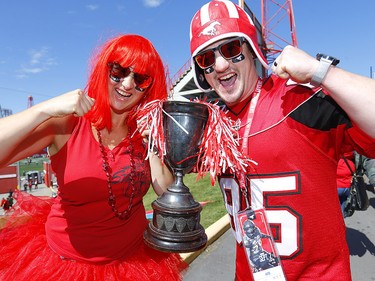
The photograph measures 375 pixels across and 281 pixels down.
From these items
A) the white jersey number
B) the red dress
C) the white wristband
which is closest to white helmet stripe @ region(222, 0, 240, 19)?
the white wristband

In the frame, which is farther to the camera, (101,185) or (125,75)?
(125,75)

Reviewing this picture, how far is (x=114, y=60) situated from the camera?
202cm

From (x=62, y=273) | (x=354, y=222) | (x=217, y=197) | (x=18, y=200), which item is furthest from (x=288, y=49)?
(x=217, y=197)

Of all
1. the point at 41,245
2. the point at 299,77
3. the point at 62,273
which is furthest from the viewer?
the point at 41,245

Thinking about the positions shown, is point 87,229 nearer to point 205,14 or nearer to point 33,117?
point 33,117

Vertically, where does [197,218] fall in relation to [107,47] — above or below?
below

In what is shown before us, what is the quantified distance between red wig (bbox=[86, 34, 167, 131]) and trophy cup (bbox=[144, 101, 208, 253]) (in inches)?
23.5

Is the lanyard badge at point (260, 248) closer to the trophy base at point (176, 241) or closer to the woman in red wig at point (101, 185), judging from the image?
the trophy base at point (176, 241)

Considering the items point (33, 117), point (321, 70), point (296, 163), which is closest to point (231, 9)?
point (321, 70)

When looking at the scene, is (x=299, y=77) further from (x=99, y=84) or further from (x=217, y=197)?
(x=217, y=197)

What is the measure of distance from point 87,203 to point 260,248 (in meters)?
1.07

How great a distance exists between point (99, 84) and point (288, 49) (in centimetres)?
123

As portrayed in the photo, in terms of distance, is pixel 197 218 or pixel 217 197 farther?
pixel 217 197

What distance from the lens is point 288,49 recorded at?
1.45m
